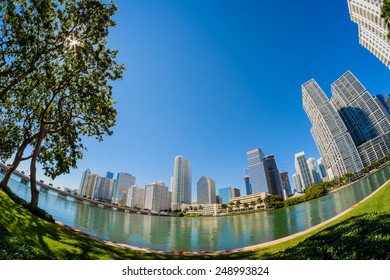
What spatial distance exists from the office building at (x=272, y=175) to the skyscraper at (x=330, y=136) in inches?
6381

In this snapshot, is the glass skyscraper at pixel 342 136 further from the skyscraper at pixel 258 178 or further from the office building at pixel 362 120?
the skyscraper at pixel 258 178

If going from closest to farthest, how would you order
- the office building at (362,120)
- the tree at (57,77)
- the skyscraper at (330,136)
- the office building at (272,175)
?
the tree at (57,77), the skyscraper at (330,136), the office building at (362,120), the office building at (272,175)

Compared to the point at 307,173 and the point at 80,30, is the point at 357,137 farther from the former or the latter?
the point at 80,30

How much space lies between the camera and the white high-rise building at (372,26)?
196 ft

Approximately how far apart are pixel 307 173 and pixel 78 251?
54.1 metres

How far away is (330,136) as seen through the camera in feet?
101

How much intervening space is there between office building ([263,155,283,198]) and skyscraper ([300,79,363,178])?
6381 inches

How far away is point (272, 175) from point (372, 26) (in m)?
146

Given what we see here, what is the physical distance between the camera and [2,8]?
12.3 meters

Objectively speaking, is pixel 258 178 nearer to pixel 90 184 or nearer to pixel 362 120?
pixel 362 120

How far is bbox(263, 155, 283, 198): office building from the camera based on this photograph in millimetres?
184750

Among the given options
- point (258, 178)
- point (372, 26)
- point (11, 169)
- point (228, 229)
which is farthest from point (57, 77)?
point (258, 178)

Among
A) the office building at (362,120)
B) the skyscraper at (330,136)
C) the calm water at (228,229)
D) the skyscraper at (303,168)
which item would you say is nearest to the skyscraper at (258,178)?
the office building at (362,120)
